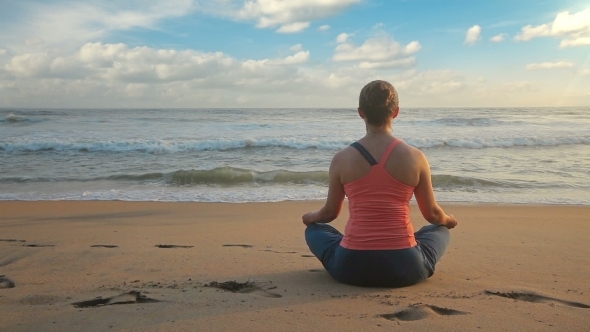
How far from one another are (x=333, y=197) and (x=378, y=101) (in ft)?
2.42

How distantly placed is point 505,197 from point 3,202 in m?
9.30

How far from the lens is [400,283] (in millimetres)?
3191

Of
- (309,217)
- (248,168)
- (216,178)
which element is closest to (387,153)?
(309,217)

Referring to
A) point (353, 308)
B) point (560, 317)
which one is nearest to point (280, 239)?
point (353, 308)

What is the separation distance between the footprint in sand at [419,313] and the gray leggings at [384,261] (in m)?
0.34

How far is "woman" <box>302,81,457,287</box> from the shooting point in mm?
2936

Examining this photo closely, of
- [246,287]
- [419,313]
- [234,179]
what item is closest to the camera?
[419,313]

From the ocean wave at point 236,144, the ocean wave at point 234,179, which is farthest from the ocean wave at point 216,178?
the ocean wave at point 236,144

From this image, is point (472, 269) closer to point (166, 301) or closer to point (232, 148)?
point (166, 301)

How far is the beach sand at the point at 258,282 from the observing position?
2629 mm

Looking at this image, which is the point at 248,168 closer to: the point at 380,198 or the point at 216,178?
the point at 216,178

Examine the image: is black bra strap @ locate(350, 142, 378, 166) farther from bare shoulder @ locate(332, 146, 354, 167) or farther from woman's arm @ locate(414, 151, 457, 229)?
woman's arm @ locate(414, 151, 457, 229)

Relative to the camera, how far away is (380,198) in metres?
2.99

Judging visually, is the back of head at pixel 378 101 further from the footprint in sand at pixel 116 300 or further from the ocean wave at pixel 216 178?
the ocean wave at pixel 216 178
